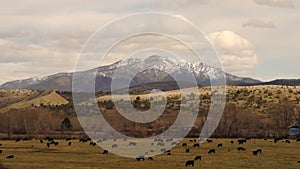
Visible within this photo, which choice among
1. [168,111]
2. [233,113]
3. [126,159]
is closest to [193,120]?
[233,113]

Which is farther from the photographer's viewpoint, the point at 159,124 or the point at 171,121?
the point at 171,121

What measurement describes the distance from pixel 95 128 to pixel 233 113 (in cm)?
3580

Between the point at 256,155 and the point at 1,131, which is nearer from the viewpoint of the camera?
the point at 256,155

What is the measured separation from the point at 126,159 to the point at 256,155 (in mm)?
15182

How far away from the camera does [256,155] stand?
59.4 m

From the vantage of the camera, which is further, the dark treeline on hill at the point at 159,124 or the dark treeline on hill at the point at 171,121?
the dark treeline on hill at the point at 171,121

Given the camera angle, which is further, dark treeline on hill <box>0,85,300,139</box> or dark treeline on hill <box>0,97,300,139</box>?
dark treeline on hill <box>0,85,300,139</box>

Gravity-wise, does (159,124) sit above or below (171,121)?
below

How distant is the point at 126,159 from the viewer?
55.1 meters

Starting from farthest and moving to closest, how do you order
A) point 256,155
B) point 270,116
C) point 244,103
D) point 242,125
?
point 244,103 < point 270,116 < point 242,125 < point 256,155

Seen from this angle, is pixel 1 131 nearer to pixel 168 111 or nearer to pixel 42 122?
pixel 42 122

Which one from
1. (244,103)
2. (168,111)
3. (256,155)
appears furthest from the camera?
(244,103)

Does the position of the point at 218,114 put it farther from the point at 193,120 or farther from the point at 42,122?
the point at 42,122

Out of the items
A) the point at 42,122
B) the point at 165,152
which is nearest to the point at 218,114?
the point at 42,122
